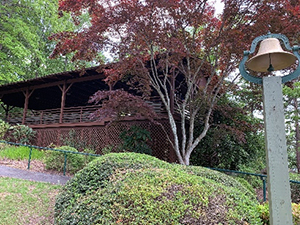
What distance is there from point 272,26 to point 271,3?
0.59 m

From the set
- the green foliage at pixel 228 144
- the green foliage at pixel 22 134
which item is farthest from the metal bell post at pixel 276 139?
the green foliage at pixel 22 134

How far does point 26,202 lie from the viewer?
396cm

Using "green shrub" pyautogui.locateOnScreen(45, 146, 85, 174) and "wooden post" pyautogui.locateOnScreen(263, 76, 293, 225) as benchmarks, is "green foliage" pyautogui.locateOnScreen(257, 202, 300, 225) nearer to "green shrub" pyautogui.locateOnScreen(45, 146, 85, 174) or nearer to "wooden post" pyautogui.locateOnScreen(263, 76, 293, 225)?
"wooden post" pyautogui.locateOnScreen(263, 76, 293, 225)

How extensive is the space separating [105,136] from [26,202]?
19.4 ft

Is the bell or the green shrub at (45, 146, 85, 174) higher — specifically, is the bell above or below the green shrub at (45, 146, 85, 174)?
above

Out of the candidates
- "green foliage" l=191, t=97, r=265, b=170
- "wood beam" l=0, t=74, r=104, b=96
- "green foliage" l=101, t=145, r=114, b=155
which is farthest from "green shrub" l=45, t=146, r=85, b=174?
"wood beam" l=0, t=74, r=104, b=96

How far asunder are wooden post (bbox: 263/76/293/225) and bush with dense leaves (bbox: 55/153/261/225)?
46cm

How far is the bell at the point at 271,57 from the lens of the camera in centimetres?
228

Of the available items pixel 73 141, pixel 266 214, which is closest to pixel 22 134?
pixel 73 141

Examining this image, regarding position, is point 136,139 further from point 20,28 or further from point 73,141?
point 20,28

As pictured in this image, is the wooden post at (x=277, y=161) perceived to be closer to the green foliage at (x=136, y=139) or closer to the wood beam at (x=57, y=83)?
the green foliage at (x=136, y=139)

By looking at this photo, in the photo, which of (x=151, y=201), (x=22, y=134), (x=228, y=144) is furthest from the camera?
(x=22, y=134)

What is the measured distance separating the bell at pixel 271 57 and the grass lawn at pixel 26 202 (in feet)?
11.9

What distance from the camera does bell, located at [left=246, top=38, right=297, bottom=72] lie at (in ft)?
7.49
